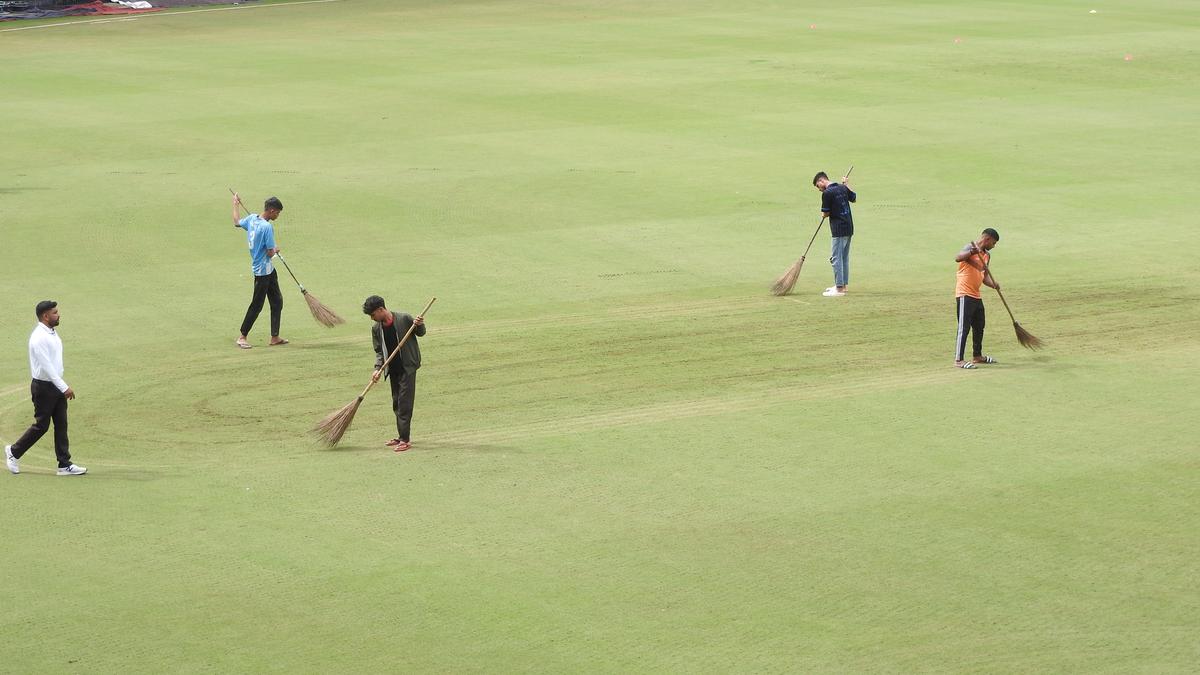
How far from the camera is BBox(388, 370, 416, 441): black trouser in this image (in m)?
16.3

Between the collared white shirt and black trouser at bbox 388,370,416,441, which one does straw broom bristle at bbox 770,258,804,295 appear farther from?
the collared white shirt

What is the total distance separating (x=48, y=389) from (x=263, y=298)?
556cm

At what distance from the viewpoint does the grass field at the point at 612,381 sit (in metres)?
12.4

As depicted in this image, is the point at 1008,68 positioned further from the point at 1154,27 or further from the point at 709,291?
the point at 709,291

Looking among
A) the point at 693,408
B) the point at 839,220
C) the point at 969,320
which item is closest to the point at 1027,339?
the point at 969,320

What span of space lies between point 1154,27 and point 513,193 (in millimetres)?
29698

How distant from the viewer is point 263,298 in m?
20.8

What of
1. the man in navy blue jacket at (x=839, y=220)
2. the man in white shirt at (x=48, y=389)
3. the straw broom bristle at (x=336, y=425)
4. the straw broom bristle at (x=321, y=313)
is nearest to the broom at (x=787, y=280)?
the man in navy blue jacket at (x=839, y=220)

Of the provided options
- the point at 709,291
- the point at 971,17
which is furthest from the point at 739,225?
the point at 971,17

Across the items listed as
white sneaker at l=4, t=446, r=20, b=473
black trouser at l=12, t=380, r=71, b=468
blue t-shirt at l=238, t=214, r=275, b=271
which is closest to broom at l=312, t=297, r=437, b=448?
black trouser at l=12, t=380, r=71, b=468

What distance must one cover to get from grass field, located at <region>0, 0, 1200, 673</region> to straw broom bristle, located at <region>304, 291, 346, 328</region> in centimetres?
23

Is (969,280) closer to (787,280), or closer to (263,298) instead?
(787,280)

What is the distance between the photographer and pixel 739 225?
27.8 meters

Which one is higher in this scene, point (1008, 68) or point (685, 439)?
point (1008, 68)
